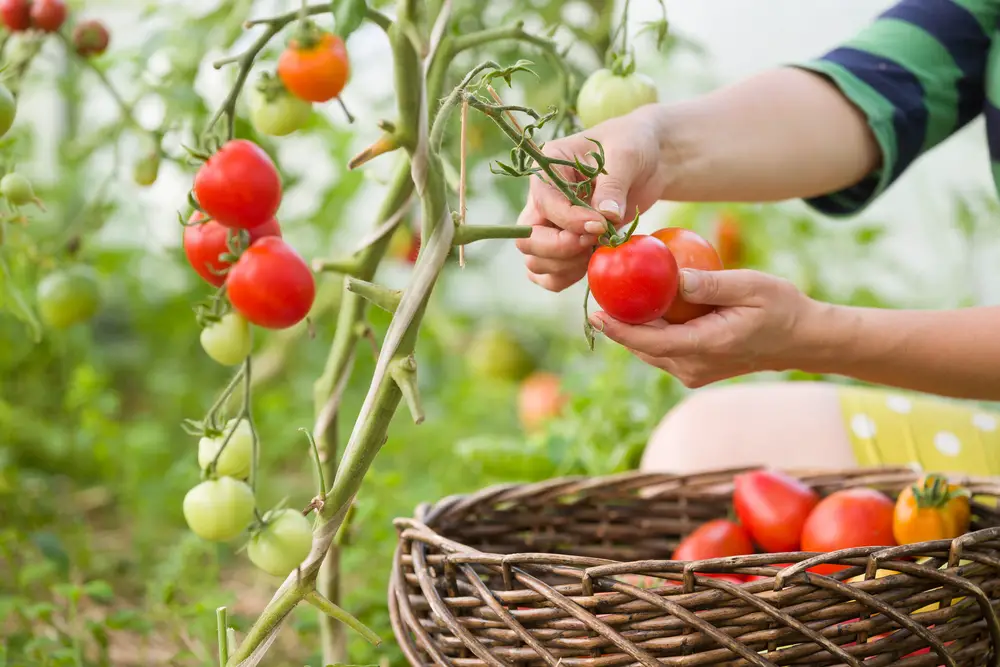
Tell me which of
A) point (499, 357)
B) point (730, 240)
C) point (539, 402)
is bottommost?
point (499, 357)

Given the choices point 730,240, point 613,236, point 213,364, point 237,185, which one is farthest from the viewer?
point 213,364

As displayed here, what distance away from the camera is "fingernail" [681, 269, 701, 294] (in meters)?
0.68

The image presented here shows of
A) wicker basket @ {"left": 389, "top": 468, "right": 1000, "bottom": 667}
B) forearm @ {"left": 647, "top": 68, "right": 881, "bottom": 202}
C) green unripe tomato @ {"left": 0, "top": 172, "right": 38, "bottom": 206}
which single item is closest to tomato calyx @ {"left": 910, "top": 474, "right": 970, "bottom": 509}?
wicker basket @ {"left": 389, "top": 468, "right": 1000, "bottom": 667}

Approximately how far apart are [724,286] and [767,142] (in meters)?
0.38

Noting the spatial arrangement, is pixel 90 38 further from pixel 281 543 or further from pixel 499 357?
pixel 499 357

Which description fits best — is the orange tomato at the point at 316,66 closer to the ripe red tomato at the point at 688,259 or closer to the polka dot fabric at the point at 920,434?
the ripe red tomato at the point at 688,259

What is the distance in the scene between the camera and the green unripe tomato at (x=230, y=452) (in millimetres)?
621

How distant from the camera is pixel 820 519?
86 cm

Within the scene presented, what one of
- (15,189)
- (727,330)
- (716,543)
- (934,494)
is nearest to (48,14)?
(15,189)

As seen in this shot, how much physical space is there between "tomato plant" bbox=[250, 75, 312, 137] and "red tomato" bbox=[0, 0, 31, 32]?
0.32 metres

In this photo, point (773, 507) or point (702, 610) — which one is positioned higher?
point (702, 610)

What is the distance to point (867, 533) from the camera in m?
0.83

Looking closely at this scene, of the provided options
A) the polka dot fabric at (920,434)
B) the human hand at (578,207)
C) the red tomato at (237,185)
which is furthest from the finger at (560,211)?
the polka dot fabric at (920,434)

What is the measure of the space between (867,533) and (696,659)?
1.00ft
